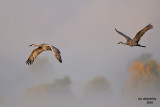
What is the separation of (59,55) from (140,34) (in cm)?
805

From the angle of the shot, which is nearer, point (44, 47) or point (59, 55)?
point (59, 55)

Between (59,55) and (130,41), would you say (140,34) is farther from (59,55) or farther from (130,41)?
(59,55)

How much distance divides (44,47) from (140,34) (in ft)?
27.8

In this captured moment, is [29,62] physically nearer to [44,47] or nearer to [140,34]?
[44,47]

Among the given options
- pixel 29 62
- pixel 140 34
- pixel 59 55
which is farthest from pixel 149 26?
pixel 29 62

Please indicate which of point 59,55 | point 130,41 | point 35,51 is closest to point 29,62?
point 35,51

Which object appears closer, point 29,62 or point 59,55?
point 59,55

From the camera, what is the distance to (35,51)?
47.4 m

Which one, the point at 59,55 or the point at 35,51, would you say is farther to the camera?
the point at 35,51

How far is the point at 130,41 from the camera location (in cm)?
4784

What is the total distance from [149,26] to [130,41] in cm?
339

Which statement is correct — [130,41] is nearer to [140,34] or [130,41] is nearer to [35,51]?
[140,34]

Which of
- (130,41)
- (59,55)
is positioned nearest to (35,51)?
(59,55)

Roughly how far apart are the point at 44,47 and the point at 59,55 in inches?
164
